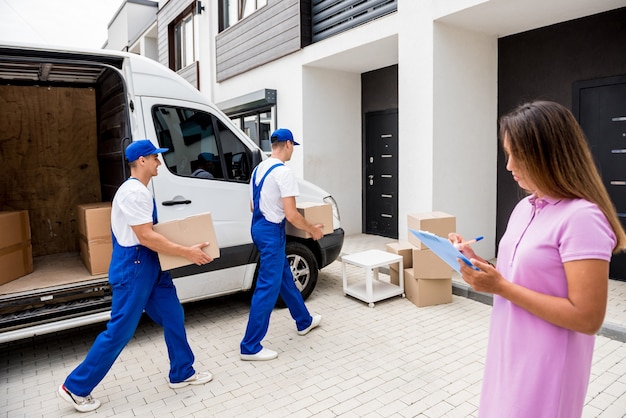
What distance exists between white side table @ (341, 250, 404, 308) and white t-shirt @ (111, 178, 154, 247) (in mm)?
2867

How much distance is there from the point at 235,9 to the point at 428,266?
856cm

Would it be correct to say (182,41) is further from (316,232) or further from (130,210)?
(130,210)

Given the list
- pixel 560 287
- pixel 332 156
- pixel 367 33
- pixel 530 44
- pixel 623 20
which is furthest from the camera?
pixel 332 156

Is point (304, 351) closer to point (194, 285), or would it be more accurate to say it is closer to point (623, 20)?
point (194, 285)

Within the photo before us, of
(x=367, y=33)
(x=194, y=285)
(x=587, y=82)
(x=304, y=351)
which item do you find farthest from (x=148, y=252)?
(x=587, y=82)

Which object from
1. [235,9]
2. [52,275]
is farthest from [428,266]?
[235,9]

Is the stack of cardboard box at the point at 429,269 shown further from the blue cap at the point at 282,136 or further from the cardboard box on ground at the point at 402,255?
the blue cap at the point at 282,136

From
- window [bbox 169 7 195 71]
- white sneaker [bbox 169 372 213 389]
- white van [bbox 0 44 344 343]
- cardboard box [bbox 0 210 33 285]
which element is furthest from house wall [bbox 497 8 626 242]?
window [bbox 169 7 195 71]

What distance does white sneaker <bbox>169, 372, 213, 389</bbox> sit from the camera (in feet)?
11.6

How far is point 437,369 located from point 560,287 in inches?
101

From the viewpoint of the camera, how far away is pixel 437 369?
375 cm

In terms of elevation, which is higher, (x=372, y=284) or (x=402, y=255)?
(x=402, y=255)

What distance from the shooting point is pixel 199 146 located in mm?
4609

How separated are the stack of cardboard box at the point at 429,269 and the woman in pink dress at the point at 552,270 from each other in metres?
3.51
